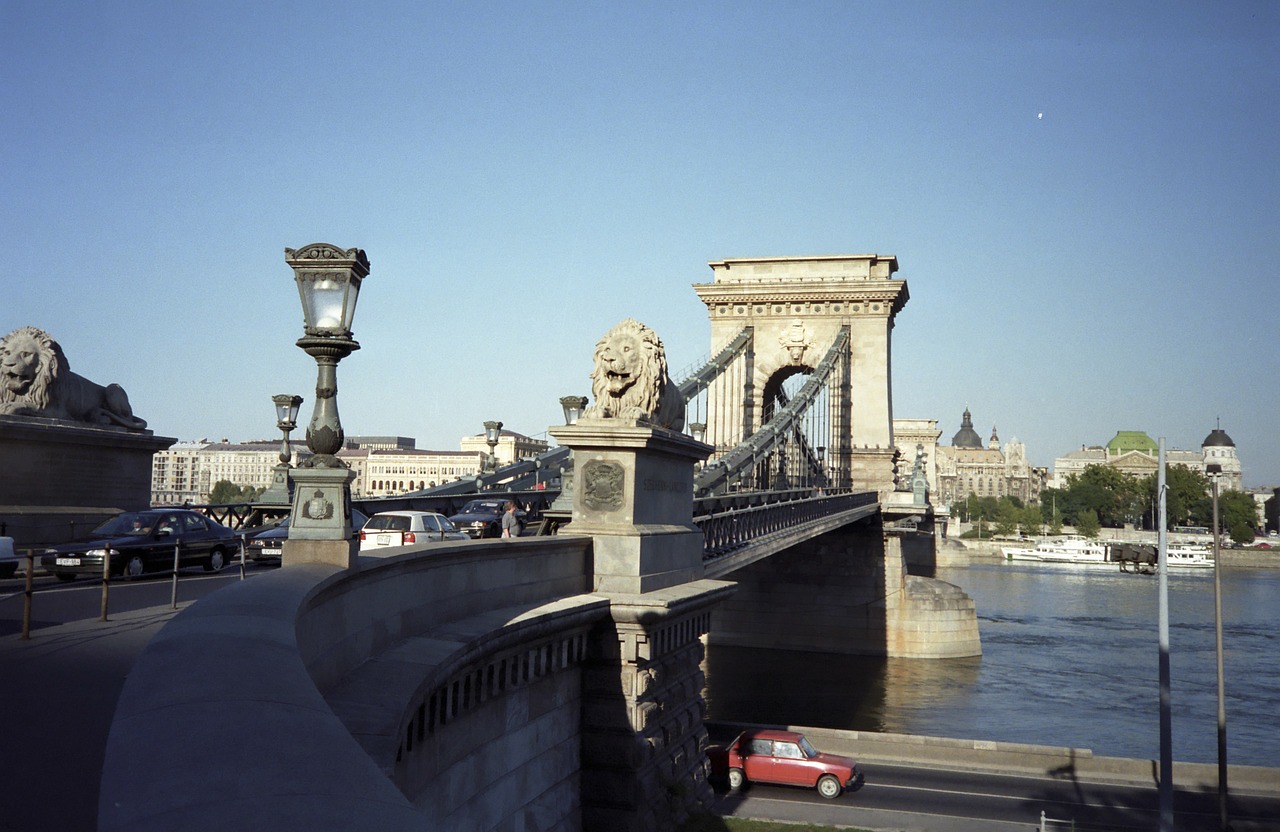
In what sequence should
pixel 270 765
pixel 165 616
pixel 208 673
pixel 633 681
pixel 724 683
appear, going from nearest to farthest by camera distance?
1. pixel 270 765
2. pixel 208 673
3. pixel 165 616
4. pixel 633 681
5. pixel 724 683

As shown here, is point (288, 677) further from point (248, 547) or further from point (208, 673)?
point (248, 547)

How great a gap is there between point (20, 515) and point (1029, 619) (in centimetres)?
4827

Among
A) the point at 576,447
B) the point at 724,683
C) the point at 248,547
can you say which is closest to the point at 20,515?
the point at 248,547

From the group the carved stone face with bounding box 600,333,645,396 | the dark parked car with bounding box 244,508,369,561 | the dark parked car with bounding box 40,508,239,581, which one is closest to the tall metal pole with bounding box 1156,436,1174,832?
the carved stone face with bounding box 600,333,645,396

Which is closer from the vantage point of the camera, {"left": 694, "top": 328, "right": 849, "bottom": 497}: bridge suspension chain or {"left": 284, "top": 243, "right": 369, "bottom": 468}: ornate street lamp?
{"left": 284, "top": 243, "right": 369, "bottom": 468}: ornate street lamp

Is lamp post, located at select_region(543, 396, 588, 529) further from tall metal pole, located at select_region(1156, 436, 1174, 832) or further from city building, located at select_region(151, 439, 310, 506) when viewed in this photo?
city building, located at select_region(151, 439, 310, 506)

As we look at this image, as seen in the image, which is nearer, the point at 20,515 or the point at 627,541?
the point at 627,541

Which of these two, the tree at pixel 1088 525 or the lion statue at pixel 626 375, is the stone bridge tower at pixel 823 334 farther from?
the tree at pixel 1088 525

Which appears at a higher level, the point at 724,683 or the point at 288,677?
the point at 288,677

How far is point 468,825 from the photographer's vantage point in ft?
27.8

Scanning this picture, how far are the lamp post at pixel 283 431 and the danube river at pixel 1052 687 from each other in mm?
13926

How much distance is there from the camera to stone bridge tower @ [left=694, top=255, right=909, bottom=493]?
5019cm

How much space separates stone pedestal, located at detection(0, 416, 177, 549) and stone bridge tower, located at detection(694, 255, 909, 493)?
32390mm

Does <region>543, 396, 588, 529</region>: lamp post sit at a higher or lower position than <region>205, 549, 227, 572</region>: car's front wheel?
higher
